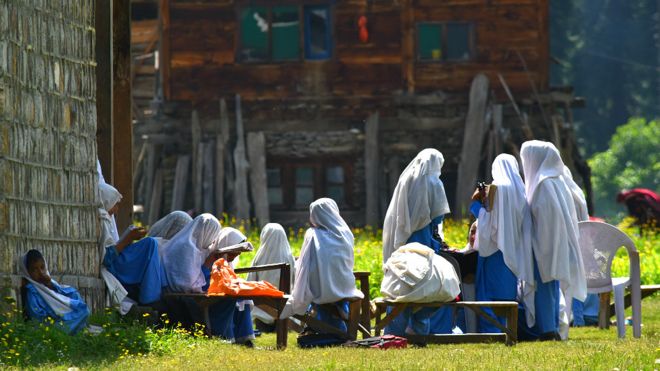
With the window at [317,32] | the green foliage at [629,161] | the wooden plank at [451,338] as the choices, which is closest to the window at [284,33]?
the window at [317,32]

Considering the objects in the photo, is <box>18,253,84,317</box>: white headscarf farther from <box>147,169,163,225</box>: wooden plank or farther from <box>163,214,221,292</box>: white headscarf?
<box>147,169,163,225</box>: wooden plank

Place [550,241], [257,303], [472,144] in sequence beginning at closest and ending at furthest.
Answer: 1. [257,303]
2. [550,241]
3. [472,144]

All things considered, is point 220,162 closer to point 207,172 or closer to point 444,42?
point 207,172

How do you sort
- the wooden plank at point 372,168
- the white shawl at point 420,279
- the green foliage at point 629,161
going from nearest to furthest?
the white shawl at point 420,279
the wooden plank at point 372,168
the green foliage at point 629,161

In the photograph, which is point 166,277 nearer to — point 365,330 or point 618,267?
point 365,330

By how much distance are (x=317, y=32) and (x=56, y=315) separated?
56.4 feet

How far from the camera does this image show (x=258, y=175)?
28.3 metres

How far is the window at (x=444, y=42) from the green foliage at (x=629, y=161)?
31.5m

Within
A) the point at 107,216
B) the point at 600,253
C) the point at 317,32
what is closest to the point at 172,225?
the point at 107,216

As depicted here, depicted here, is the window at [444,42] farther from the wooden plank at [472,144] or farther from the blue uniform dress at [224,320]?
the blue uniform dress at [224,320]

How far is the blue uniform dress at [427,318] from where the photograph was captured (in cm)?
1391

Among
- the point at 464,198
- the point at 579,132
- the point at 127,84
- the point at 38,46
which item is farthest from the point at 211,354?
the point at 579,132

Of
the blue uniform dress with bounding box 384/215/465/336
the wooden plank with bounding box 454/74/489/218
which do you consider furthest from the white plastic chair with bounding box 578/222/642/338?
the wooden plank with bounding box 454/74/489/218

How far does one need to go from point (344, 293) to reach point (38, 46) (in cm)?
337
